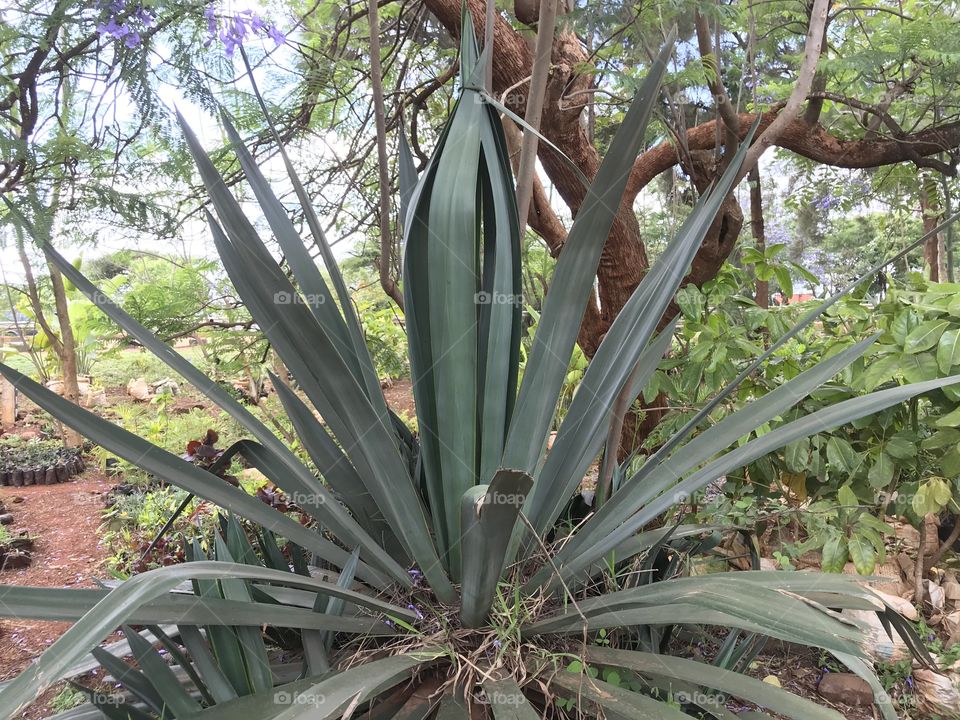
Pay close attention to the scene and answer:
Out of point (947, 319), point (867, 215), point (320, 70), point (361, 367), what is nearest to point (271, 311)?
point (361, 367)

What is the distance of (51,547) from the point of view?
2129 millimetres

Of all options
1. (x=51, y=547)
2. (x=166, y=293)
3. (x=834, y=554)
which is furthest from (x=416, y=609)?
(x=51, y=547)

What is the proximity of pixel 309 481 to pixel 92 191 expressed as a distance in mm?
1355

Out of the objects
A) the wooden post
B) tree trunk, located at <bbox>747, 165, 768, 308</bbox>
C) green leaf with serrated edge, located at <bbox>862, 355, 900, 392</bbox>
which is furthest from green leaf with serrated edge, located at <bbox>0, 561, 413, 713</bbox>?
the wooden post

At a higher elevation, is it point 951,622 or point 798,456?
point 798,456

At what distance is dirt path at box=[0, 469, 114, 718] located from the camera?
1.49 meters

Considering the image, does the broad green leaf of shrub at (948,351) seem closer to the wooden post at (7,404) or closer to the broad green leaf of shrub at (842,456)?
the broad green leaf of shrub at (842,456)

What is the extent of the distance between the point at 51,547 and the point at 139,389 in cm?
290
